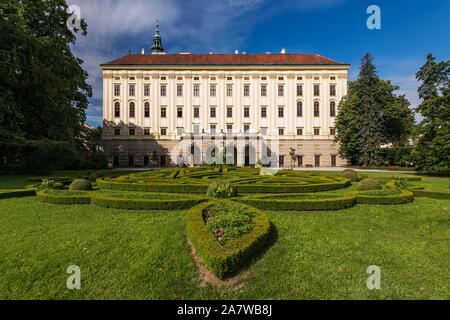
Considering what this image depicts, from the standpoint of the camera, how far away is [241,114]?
43.3 m

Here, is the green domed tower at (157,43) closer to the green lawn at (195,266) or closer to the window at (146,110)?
the window at (146,110)

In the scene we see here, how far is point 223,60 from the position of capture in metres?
45.1

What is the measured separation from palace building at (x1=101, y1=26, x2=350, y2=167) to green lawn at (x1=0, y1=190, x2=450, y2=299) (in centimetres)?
3455

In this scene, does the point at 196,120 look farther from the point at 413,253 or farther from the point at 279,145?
the point at 413,253

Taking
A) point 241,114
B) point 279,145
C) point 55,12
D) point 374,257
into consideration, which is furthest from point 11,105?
point 279,145

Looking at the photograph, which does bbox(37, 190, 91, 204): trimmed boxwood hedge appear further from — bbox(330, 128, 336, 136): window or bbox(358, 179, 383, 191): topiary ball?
bbox(330, 128, 336, 136): window

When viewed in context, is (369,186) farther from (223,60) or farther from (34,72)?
(223,60)

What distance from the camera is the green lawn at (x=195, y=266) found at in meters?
4.98

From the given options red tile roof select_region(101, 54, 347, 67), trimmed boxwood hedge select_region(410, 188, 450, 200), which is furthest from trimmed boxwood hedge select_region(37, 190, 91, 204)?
red tile roof select_region(101, 54, 347, 67)

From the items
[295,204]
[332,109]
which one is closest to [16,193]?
[295,204]

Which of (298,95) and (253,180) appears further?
(298,95)

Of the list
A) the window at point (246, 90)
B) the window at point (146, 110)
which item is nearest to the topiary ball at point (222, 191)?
the window at point (246, 90)

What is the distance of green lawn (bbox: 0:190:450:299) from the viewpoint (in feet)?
16.3
